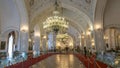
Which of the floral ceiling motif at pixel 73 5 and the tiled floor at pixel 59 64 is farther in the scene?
the floral ceiling motif at pixel 73 5

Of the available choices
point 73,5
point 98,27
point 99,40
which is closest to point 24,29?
point 73,5

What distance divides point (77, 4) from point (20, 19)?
5.90m

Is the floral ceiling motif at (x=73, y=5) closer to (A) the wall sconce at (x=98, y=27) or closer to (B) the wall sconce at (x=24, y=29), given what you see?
(A) the wall sconce at (x=98, y=27)

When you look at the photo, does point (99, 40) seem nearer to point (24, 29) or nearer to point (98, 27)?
point (98, 27)

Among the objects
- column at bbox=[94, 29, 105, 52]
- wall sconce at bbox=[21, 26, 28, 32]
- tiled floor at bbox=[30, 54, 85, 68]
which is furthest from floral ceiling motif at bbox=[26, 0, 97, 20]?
tiled floor at bbox=[30, 54, 85, 68]

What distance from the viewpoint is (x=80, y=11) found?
15.0 m

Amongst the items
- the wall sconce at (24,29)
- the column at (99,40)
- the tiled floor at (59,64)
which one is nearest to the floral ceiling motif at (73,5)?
the column at (99,40)

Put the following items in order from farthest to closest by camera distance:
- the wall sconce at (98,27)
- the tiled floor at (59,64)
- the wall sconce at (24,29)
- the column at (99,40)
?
the wall sconce at (24,29), the wall sconce at (98,27), the column at (99,40), the tiled floor at (59,64)

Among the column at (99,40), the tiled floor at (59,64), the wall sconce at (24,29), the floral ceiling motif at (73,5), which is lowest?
the tiled floor at (59,64)

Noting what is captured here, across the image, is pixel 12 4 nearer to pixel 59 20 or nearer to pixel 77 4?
pixel 59 20

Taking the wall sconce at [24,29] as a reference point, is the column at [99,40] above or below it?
below

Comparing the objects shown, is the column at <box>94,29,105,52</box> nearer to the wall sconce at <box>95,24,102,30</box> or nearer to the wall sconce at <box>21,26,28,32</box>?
the wall sconce at <box>95,24,102,30</box>

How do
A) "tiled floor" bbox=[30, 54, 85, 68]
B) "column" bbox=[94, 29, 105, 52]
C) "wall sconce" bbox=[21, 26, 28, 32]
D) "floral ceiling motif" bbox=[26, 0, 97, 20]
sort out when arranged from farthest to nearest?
1. "floral ceiling motif" bbox=[26, 0, 97, 20]
2. "wall sconce" bbox=[21, 26, 28, 32]
3. "column" bbox=[94, 29, 105, 52]
4. "tiled floor" bbox=[30, 54, 85, 68]

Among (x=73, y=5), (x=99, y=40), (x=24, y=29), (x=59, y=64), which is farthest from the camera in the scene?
(x=73, y=5)
